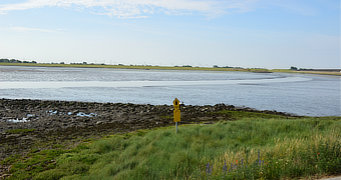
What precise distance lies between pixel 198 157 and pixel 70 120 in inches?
498

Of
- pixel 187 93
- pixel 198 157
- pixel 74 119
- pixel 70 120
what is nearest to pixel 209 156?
pixel 198 157

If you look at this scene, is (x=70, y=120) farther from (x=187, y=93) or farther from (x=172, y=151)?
(x=187, y=93)

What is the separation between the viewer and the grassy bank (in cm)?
755

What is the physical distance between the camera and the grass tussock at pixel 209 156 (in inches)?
297

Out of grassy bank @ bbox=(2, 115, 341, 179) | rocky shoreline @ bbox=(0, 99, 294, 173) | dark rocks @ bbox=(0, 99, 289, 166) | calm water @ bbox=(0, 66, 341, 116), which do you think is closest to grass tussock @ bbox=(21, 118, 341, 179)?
grassy bank @ bbox=(2, 115, 341, 179)

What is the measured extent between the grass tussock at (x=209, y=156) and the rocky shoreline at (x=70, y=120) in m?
2.65

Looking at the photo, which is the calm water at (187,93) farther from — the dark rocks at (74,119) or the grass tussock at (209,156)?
the grass tussock at (209,156)

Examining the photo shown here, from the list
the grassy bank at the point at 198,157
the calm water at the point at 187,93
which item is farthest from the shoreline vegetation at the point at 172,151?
the calm water at the point at 187,93

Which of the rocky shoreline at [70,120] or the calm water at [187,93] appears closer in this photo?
the rocky shoreline at [70,120]

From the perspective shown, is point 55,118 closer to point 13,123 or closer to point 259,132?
point 13,123

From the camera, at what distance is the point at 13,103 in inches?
1069

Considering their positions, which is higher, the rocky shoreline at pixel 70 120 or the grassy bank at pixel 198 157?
the grassy bank at pixel 198 157

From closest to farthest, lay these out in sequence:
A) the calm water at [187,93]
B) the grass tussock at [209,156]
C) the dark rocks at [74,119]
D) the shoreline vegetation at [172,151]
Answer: the grass tussock at [209,156], the shoreline vegetation at [172,151], the dark rocks at [74,119], the calm water at [187,93]

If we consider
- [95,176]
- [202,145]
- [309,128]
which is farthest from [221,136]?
[95,176]
